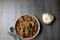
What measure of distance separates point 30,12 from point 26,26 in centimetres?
28

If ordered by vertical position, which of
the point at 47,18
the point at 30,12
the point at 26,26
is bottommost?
the point at 26,26

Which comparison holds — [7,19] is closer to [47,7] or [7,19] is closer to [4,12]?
[4,12]

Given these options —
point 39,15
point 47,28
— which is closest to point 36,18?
point 39,15

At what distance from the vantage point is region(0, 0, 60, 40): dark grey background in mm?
2744

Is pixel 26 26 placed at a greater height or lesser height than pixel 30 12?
lesser

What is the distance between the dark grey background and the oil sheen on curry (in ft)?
0.30

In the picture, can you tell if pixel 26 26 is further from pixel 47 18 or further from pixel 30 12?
pixel 47 18

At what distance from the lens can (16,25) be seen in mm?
2785

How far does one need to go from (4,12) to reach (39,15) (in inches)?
26.5

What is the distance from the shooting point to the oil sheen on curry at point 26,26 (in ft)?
8.98

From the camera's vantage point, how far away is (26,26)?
2.76m

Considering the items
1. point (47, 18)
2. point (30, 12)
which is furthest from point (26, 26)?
point (47, 18)

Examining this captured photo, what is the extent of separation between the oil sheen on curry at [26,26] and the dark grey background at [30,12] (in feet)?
0.30

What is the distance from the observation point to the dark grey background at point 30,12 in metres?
2.74
